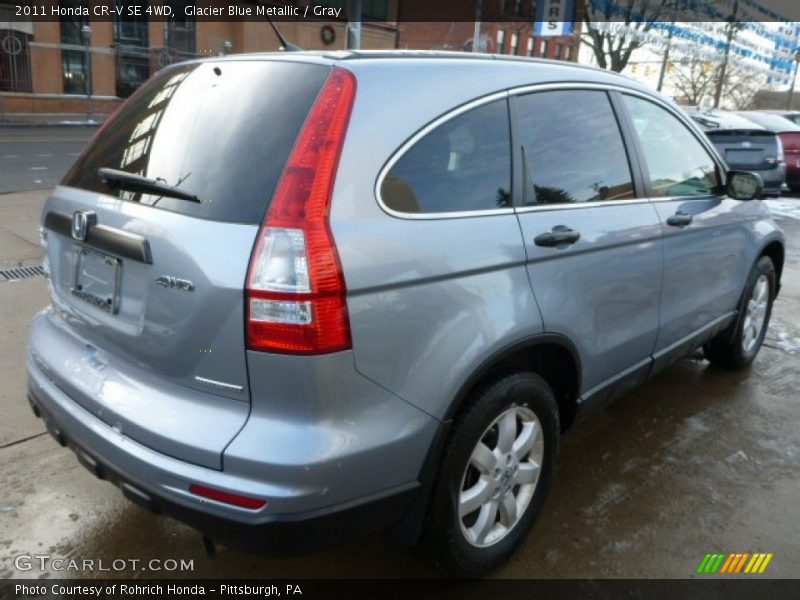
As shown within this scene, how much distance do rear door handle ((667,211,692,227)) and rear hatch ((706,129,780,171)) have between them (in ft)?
29.9

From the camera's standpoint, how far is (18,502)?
2.77 metres

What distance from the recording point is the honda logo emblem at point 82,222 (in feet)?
7.07

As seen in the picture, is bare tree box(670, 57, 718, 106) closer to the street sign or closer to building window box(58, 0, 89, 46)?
the street sign

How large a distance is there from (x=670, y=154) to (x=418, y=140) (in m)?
1.87

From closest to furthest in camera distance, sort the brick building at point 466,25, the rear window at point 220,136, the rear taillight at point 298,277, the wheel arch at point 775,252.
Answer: the rear taillight at point 298,277 → the rear window at point 220,136 → the wheel arch at point 775,252 → the brick building at point 466,25

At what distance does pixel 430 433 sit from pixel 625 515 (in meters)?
1.31

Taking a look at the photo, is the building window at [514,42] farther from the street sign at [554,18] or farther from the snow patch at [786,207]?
the snow patch at [786,207]

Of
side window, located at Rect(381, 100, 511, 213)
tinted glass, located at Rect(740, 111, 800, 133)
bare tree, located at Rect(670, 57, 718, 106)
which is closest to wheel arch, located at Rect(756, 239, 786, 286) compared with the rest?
side window, located at Rect(381, 100, 511, 213)

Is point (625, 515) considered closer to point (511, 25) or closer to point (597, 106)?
point (597, 106)

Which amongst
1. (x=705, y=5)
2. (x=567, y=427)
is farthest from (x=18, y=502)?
(x=705, y=5)

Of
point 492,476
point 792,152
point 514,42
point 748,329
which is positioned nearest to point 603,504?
point 492,476

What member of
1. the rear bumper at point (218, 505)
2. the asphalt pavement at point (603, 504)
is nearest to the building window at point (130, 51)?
the asphalt pavement at point (603, 504)

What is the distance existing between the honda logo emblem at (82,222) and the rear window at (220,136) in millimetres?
101

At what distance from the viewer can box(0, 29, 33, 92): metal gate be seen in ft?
86.0
